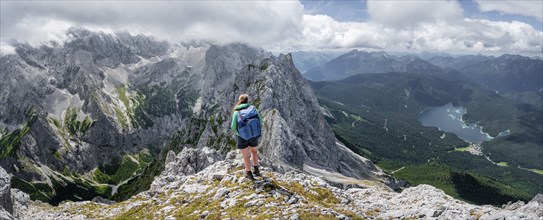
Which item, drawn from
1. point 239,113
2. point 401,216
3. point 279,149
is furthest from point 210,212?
point 279,149

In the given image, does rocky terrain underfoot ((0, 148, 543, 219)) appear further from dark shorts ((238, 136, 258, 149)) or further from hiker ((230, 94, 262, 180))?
hiker ((230, 94, 262, 180))

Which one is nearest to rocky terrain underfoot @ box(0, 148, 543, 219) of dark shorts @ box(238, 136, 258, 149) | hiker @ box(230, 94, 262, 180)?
dark shorts @ box(238, 136, 258, 149)

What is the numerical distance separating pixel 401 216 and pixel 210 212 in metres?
18.2

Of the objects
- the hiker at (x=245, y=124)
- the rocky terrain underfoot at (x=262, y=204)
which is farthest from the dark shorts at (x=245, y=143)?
the rocky terrain underfoot at (x=262, y=204)

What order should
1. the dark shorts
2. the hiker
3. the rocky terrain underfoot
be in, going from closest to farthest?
the hiker < the rocky terrain underfoot < the dark shorts

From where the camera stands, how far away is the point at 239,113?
99.5 ft

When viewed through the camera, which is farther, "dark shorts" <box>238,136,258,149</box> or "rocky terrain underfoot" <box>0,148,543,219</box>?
"dark shorts" <box>238,136,258,149</box>

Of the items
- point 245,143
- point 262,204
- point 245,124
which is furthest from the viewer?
point 262,204

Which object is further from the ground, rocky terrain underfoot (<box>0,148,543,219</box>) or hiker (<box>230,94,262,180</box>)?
hiker (<box>230,94,262,180</box>)

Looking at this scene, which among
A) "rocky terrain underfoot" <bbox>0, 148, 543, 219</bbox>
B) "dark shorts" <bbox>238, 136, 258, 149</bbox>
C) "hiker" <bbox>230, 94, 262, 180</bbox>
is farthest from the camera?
"dark shorts" <bbox>238, 136, 258, 149</bbox>

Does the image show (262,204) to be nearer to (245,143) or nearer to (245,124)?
(245,143)

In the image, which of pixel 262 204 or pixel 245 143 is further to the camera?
pixel 262 204

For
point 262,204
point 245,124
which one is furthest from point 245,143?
point 262,204

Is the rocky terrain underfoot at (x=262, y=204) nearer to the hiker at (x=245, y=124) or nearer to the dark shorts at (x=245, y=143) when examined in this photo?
the dark shorts at (x=245, y=143)
